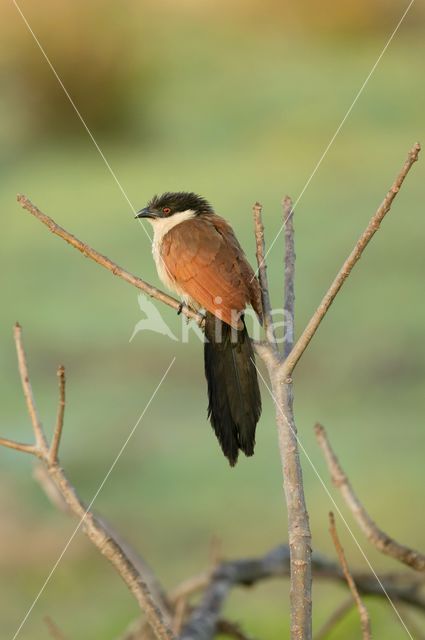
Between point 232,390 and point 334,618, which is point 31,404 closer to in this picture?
point 232,390

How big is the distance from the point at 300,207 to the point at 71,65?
143cm

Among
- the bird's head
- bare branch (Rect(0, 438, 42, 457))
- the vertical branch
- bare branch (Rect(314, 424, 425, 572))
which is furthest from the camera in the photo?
the bird's head

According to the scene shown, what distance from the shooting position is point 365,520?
0.93m

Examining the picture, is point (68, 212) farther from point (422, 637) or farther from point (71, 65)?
point (422, 637)

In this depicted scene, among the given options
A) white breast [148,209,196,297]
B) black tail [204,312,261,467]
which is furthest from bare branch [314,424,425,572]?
white breast [148,209,196,297]

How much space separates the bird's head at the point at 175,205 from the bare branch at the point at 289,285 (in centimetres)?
51

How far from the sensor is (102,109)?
458 cm

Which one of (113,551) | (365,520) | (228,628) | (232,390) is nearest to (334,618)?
(228,628)

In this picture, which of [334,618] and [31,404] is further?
[334,618]

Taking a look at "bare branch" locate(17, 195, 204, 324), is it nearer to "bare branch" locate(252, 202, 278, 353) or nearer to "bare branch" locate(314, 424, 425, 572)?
"bare branch" locate(252, 202, 278, 353)

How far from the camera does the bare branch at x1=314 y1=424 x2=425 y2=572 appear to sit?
2.91ft

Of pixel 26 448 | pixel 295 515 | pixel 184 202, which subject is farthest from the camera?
pixel 184 202

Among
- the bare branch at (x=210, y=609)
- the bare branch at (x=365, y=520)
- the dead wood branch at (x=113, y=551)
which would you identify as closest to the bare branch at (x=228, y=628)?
the bare branch at (x=210, y=609)

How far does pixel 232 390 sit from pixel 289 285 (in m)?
0.13
